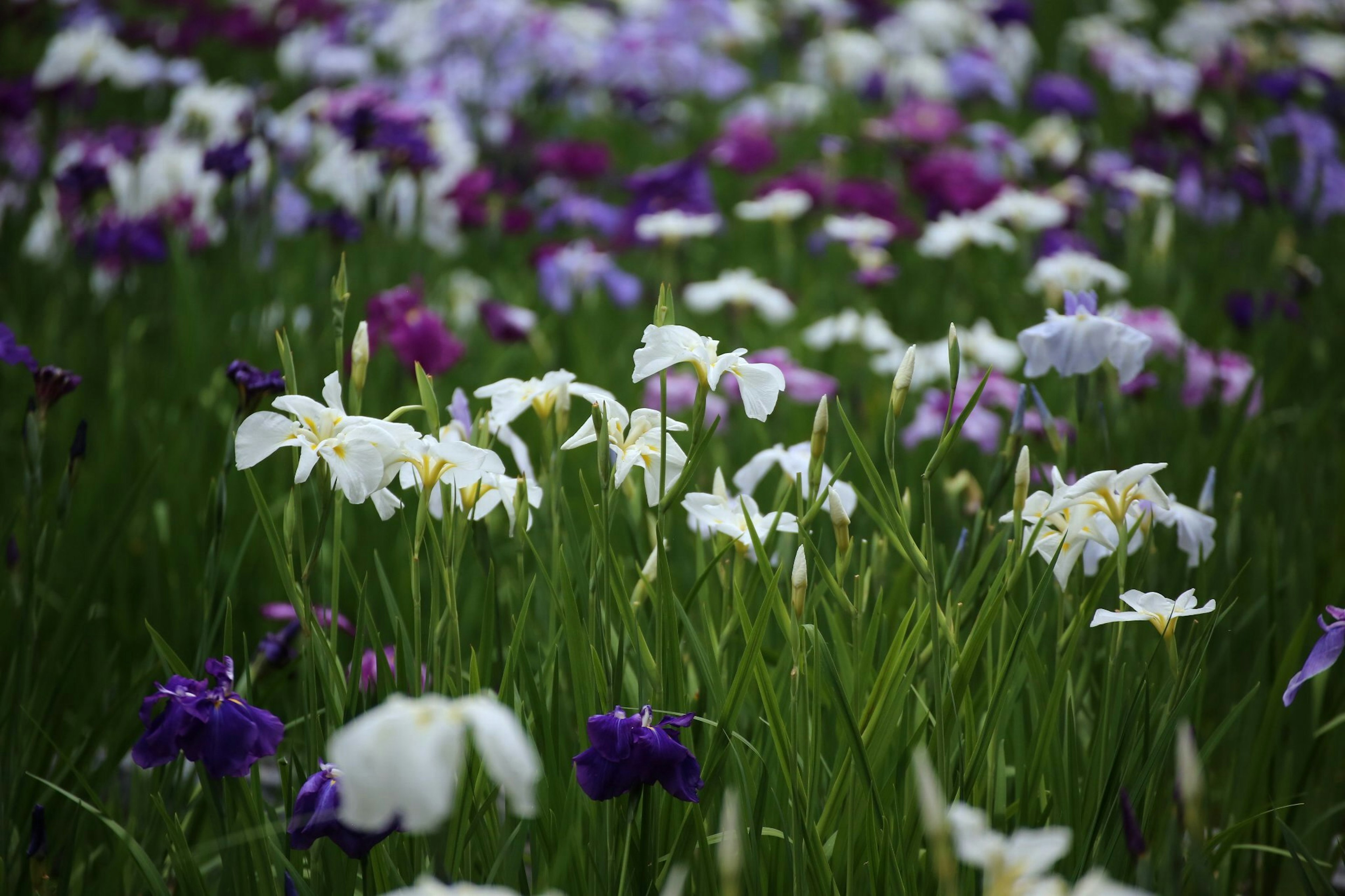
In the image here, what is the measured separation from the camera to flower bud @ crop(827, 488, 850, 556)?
1108 millimetres

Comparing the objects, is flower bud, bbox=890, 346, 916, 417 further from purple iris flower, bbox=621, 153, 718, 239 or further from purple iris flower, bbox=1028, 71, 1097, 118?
purple iris flower, bbox=1028, 71, 1097, 118

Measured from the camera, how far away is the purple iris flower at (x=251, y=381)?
1.34 metres

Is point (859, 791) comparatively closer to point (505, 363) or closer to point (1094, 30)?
point (505, 363)

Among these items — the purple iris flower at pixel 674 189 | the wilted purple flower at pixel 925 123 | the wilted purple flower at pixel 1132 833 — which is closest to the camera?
the wilted purple flower at pixel 1132 833

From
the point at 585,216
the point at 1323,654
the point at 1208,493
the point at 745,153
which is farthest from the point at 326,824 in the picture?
the point at 745,153

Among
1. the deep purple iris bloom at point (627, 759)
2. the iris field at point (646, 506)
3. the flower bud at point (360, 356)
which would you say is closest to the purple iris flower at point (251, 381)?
the iris field at point (646, 506)

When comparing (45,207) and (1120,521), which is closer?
(1120,521)

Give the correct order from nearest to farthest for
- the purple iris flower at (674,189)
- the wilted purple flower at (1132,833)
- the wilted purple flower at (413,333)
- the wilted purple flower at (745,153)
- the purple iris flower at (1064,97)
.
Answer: the wilted purple flower at (1132,833) < the wilted purple flower at (413,333) < the purple iris flower at (674,189) < the wilted purple flower at (745,153) < the purple iris flower at (1064,97)

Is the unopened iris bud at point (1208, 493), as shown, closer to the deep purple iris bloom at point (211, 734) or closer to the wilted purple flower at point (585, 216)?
the deep purple iris bloom at point (211, 734)

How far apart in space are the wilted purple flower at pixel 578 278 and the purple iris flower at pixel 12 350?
2442 millimetres

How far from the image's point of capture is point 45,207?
3.77 meters

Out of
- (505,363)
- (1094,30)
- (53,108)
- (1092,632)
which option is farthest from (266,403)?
(1094,30)

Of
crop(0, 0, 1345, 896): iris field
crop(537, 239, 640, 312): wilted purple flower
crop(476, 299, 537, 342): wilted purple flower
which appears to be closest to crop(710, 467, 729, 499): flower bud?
crop(0, 0, 1345, 896): iris field

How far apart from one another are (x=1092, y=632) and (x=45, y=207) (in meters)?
3.92
